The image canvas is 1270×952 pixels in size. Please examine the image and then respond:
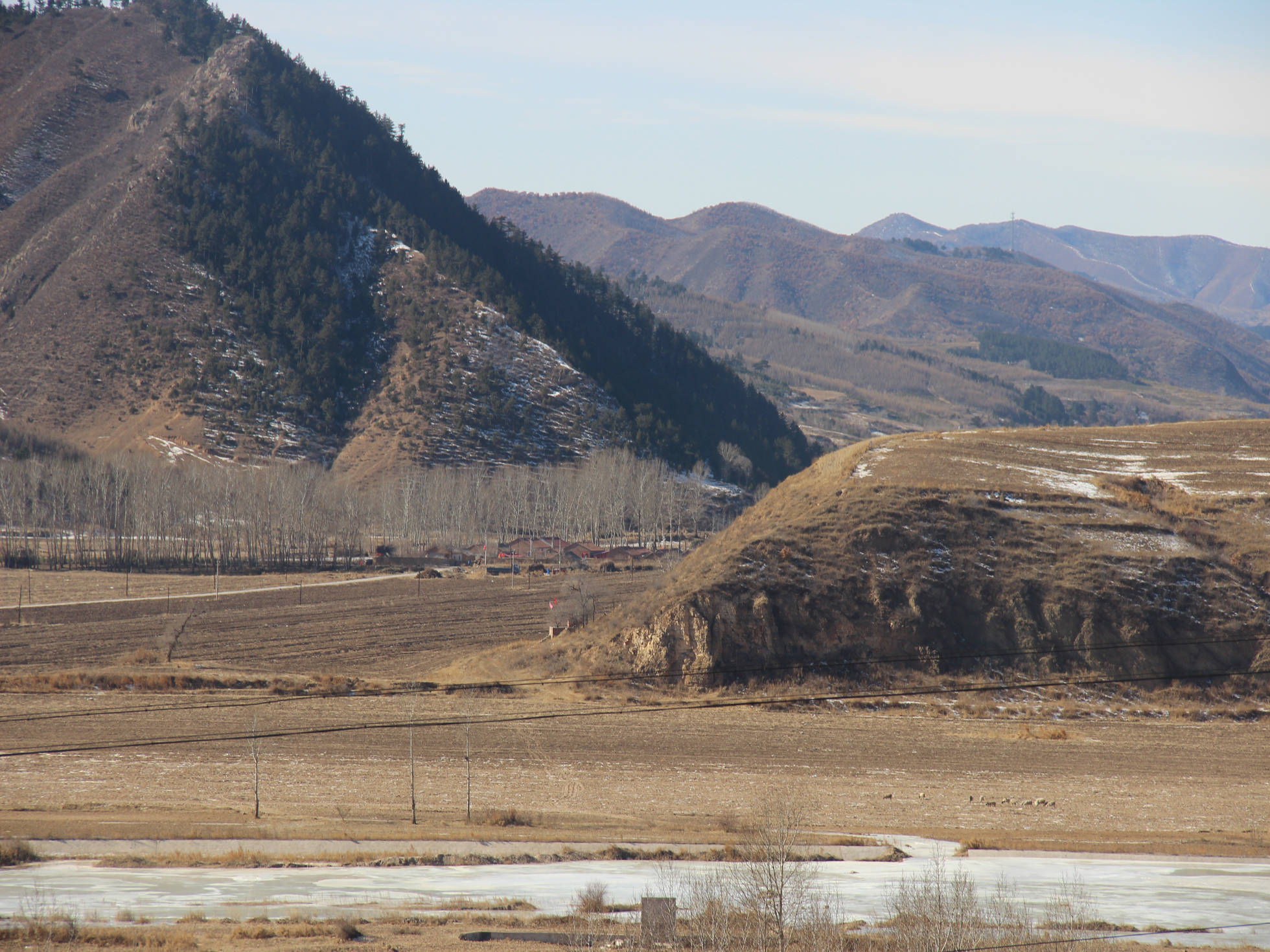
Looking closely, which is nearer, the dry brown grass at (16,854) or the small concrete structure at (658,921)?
the small concrete structure at (658,921)

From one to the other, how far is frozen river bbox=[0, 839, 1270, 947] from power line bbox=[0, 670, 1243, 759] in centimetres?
1204

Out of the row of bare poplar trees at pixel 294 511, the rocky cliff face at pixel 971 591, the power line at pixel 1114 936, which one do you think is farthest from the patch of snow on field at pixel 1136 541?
the row of bare poplar trees at pixel 294 511

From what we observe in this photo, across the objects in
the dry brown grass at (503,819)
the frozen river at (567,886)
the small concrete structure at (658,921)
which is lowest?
the dry brown grass at (503,819)

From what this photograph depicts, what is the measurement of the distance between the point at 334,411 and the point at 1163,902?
169 meters

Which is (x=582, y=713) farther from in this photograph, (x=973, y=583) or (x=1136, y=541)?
(x=1136, y=541)

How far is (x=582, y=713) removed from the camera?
46.3m

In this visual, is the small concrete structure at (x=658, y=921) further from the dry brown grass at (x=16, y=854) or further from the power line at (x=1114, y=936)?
the dry brown grass at (x=16, y=854)

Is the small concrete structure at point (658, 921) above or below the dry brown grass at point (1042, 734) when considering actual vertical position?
above

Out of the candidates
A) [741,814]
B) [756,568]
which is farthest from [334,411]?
[741,814]

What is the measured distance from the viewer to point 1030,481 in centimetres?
6316

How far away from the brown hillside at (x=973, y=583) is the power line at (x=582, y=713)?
4.66 ft

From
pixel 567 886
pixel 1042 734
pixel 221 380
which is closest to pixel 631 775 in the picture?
pixel 567 886

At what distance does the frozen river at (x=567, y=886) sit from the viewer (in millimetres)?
23969

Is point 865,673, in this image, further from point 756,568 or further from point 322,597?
point 322,597
